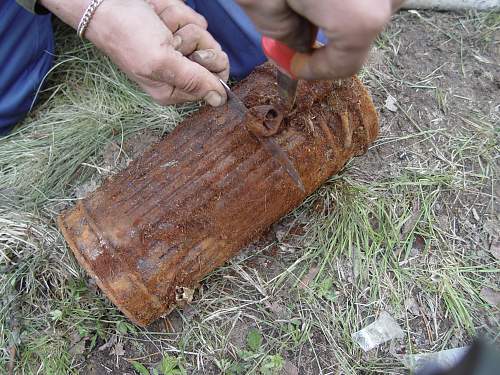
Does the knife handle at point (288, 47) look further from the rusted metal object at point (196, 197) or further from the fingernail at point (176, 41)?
the fingernail at point (176, 41)

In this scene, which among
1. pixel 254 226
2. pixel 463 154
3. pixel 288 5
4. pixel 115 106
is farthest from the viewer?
pixel 115 106

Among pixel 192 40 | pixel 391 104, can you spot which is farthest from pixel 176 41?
pixel 391 104

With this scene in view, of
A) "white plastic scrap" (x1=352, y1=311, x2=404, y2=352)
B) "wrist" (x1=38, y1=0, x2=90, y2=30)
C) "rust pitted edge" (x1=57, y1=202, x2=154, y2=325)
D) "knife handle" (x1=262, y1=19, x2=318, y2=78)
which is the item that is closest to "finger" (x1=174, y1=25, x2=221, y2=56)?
"wrist" (x1=38, y1=0, x2=90, y2=30)

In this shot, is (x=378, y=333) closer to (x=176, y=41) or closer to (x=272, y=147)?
(x=272, y=147)

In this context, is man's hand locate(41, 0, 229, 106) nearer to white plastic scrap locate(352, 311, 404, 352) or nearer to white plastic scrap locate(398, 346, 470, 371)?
white plastic scrap locate(352, 311, 404, 352)

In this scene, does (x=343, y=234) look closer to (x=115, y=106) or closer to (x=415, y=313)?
(x=415, y=313)

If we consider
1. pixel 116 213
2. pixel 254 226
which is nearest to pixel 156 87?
pixel 116 213

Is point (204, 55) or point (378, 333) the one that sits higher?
point (204, 55)
